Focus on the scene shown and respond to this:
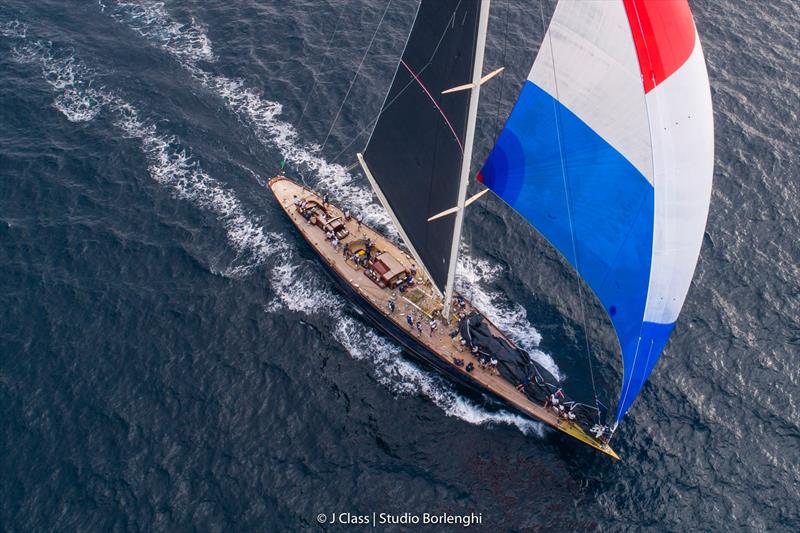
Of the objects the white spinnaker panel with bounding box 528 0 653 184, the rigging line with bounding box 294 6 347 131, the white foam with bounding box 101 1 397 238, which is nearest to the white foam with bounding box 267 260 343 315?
the white foam with bounding box 101 1 397 238

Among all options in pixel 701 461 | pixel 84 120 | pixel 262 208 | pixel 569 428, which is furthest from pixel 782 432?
pixel 84 120

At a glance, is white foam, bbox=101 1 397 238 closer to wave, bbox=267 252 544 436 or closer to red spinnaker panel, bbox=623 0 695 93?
wave, bbox=267 252 544 436

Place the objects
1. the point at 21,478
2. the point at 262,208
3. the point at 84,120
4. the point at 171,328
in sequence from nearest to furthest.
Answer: the point at 21,478
the point at 171,328
the point at 262,208
the point at 84,120

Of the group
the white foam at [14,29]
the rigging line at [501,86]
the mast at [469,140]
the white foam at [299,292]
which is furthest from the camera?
the white foam at [14,29]

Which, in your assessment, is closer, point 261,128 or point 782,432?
point 782,432

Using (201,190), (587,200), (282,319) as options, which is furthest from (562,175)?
(201,190)

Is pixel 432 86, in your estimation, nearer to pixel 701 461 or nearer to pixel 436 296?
pixel 436 296

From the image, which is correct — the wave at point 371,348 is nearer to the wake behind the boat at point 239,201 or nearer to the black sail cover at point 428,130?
the wake behind the boat at point 239,201

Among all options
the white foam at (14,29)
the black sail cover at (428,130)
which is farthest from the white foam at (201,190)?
the white foam at (14,29)

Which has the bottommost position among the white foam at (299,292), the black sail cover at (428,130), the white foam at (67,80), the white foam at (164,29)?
the white foam at (299,292)
